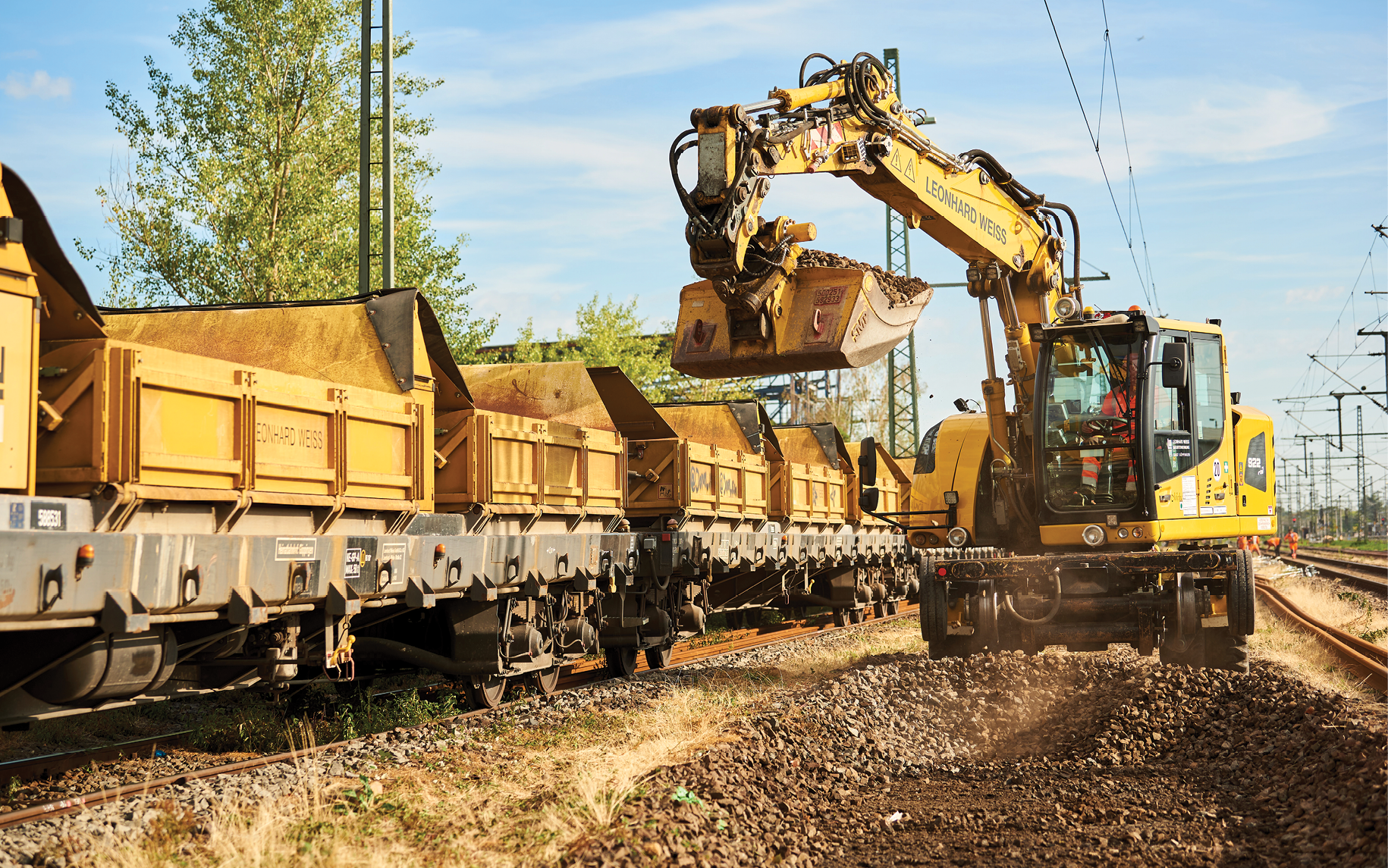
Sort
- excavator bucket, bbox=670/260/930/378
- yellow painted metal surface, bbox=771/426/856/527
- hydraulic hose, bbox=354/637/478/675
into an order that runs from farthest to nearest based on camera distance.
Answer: yellow painted metal surface, bbox=771/426/856/527, excavator bucket, bbox=670/260/930/378, hydraulic hose, bbox=354/637/478/675

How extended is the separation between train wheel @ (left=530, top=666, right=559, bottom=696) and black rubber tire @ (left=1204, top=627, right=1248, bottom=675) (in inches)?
235

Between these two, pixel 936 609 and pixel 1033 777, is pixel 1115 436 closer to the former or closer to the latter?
pixel 936 609

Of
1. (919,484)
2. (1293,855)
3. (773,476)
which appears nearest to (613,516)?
(919,484)

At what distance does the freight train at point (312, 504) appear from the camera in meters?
5.83

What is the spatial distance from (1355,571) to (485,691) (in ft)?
138

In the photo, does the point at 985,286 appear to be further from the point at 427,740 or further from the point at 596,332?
the point at 596,332

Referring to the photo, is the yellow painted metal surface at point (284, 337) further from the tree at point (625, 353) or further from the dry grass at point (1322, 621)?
the tree at point (625, 353)

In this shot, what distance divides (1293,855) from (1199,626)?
15.3 feet

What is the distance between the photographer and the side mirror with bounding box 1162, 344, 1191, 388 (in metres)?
10.4

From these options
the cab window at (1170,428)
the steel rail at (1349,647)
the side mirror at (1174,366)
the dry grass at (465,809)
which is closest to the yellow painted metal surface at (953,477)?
the cab window at (1170,428)

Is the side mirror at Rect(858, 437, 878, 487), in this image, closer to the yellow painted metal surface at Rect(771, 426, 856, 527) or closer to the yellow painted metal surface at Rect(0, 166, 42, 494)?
the yellow painted metal surface at Rect(771, 426, 856, 527)

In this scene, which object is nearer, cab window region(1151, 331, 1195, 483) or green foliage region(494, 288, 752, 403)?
cab window region(1151, 331, 1195, 483)

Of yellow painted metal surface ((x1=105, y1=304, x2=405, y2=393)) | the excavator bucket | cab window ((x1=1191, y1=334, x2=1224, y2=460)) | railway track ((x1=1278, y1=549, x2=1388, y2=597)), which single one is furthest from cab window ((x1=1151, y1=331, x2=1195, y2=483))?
railway track ((x1=1278, y1=549, x2=1388, y2=597))

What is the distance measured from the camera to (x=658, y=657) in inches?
561
